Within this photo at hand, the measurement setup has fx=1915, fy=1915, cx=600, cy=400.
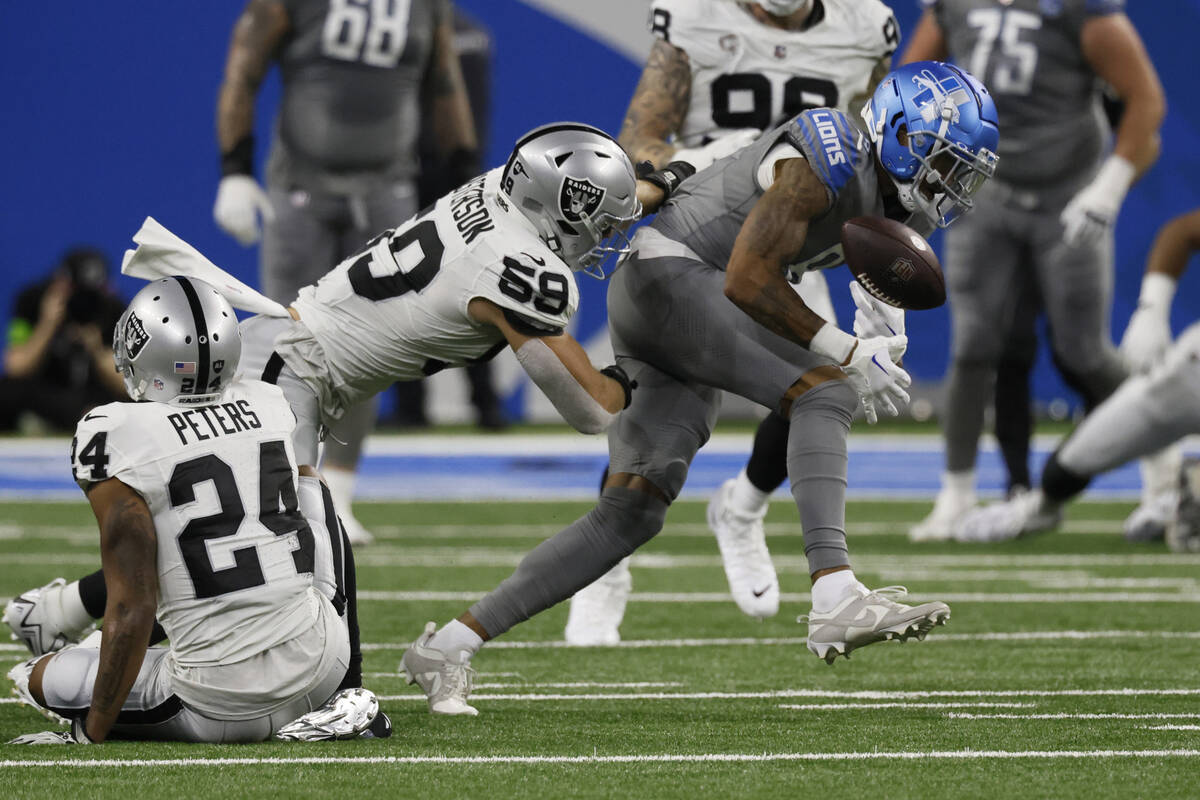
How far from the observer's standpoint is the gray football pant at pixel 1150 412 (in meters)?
6.25

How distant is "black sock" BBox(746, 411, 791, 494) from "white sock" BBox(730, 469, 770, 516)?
11mm

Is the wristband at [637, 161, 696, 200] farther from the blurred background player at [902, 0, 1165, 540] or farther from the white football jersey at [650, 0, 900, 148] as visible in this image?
the blurred background player at [902, 0, 1165, 540]

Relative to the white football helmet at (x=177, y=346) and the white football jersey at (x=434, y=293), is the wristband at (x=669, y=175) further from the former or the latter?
the white football helmet at (x=177, y=346)

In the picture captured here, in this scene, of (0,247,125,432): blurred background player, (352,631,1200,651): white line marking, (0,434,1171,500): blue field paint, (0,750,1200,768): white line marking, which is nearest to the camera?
(0,750,1200,768): white line marking

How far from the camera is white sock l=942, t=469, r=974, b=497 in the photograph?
6.93 meters

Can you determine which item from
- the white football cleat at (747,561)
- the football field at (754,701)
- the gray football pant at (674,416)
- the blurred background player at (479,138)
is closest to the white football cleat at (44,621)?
the football field at (754,701)

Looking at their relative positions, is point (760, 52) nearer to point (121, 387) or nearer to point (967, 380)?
point (967, 380)

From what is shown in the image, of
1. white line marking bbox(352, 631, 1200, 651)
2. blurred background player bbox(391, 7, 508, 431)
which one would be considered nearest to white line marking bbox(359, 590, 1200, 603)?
white line marking bbox(352, 631, 1200, 651)

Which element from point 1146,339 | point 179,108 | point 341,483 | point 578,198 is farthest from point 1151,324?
point 179,108

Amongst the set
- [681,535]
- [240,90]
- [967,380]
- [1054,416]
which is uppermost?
[240,90]

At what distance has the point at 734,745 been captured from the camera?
3072 millimetres

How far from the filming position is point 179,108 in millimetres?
12328

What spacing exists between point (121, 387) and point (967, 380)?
5.47 m

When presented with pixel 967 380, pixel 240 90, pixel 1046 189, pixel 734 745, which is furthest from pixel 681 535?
pixel 734 745
